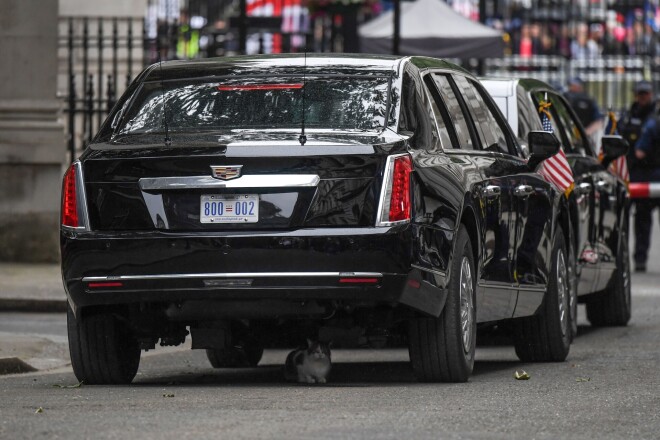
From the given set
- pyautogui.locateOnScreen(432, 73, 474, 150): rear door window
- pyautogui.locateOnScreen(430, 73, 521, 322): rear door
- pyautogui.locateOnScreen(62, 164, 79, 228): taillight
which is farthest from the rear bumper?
pyautogui.locateOnScreen(432, 73, 474, 150): rear door window

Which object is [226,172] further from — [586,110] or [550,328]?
[586,110]

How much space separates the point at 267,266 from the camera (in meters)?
8.80

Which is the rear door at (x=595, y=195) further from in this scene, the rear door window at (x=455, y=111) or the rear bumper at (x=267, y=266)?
the rear bumper at (x=267, y=266)

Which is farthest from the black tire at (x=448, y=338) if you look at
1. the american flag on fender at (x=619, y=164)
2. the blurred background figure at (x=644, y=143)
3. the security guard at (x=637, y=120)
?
the security guard at (x=637, y=120)

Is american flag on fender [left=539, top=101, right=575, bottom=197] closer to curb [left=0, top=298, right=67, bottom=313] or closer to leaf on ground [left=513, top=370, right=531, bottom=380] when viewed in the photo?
leaf on ground [left=513, top=370, right=531, bottom=380]

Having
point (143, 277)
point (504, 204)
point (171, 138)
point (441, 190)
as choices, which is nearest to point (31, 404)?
point (143, 277)

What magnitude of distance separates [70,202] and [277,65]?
1.37 metres

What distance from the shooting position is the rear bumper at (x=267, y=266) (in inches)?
345

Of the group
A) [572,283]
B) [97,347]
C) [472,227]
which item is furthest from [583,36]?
[97,347]

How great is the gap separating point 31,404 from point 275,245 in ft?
4.31

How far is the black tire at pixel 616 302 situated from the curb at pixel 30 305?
4143 millimetres

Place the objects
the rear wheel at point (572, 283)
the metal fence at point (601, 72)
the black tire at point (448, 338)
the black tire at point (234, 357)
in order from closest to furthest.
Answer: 1. the black tire at point (448, 338)
2. the black tire at point (234, 357)
3. the rear wheel at point (572, 283)
4. the metal fence at point (601, 72)

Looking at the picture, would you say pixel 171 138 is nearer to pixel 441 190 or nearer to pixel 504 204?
pixel 441 190

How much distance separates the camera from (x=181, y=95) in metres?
9.69
